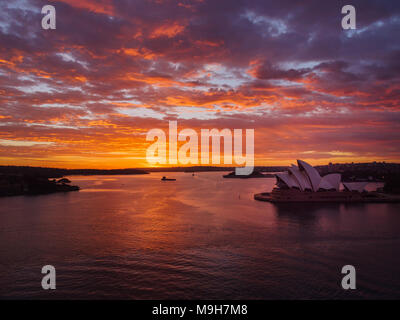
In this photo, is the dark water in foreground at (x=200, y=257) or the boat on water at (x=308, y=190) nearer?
the dark water in foreground at (x=200, y=257)

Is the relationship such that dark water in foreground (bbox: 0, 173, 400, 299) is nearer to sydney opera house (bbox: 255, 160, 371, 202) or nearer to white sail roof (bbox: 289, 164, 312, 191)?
sydney opera house (bbox: 255, 160, 371, 202)

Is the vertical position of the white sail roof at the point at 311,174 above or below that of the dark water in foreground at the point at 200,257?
above

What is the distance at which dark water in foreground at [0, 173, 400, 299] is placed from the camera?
46.8 feet

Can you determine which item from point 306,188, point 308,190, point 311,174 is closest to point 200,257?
point 306,188

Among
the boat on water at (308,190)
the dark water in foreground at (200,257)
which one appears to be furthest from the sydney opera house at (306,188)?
the dark water in foreground at (200,257)

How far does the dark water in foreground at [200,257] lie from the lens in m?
14.3

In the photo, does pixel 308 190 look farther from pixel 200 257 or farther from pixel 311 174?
pixel 200 257

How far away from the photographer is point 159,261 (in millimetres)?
18562

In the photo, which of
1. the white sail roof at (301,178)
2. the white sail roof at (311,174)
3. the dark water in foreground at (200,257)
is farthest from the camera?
the white sail roof at (301,178)

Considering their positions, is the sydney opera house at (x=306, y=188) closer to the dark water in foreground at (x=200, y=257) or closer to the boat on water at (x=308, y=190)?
the boat on water at (x=308, y=190)

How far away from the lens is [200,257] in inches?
763

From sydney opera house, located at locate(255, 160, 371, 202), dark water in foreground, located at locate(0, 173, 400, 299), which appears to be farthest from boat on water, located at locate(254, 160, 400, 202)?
dark water in foreground, located at locate(0, 173, 400, 299)
